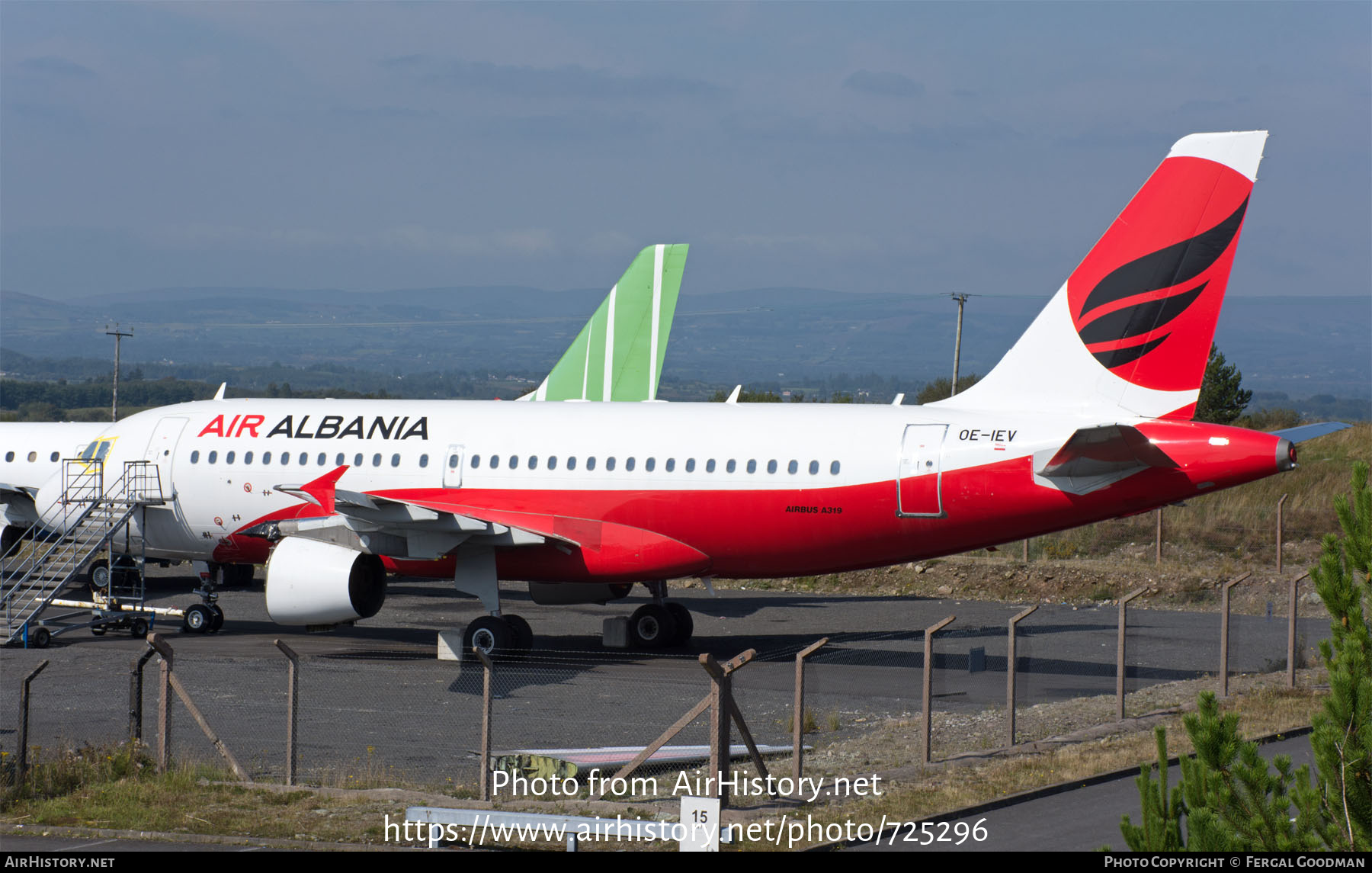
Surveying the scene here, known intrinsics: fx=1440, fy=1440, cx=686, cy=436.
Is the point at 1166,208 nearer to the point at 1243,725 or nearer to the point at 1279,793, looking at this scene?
the point at 1243,725

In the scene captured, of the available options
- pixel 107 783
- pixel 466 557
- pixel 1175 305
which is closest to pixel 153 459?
pixel 466 557

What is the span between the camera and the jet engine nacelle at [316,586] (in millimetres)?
23812

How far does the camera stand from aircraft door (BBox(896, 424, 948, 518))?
21844 mm

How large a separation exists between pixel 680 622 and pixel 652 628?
0.51 metres

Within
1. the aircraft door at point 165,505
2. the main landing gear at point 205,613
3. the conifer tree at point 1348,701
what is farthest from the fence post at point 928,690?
the aircraft door at point 165,505

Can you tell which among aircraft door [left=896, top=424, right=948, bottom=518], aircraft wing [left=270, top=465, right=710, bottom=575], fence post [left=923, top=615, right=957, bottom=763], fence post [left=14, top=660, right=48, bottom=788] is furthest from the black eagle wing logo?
fence post [left=14, top=660, right=48, bottom=788]

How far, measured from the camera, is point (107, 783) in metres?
14.6

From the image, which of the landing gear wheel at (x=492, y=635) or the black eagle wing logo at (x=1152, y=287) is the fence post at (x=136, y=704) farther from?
the black eagle wing logo at (x=1152, y=287)

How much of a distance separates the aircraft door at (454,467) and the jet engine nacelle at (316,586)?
2.12 meters

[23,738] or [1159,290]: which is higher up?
[1159,290]

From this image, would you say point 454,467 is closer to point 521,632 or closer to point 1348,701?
point 521,632

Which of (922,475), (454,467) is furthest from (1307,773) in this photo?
(454,467)

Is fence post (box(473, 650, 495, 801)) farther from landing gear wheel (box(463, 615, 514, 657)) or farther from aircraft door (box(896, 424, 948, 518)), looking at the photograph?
landing gear wheel (box(463, 615, 514, 657))

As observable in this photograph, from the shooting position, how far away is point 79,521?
1091 inches
